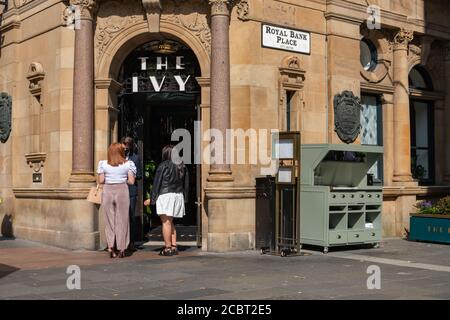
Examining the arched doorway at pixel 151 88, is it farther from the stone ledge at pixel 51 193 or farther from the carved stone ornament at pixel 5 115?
the carved stone ornament at pixel 5 115

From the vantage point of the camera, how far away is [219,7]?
38.8 ft

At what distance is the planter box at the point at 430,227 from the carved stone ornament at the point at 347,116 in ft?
7.41

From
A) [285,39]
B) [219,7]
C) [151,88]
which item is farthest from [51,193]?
[285,39]

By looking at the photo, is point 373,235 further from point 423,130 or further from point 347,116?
point 423,130

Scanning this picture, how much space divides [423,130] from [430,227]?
3590 mm

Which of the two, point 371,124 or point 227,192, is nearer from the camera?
point 227,192

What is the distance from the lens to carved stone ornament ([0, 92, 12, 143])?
14562 millimetres

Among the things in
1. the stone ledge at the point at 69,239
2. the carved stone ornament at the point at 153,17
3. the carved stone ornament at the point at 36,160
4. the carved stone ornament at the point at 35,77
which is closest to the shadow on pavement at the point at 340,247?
the stone ledge at the point at 69,239

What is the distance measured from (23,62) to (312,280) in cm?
894

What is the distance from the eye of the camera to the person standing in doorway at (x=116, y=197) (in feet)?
35.4

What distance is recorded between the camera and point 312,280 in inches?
328

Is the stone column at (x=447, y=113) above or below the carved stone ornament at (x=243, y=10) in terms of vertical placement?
below

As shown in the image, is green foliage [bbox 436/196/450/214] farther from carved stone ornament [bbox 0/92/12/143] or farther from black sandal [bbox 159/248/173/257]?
carved stone ornament [bbox 0/92/12/143]
